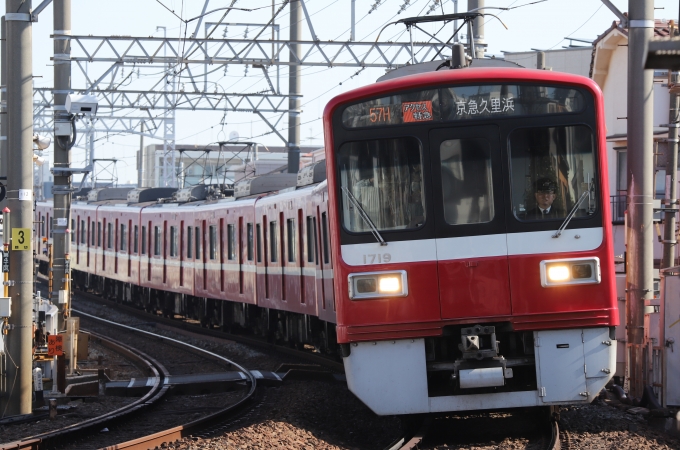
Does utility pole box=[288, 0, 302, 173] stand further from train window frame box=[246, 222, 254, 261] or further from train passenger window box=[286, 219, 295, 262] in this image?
train passenger window box=[286, 219, 295, 262]

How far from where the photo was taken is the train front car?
7.45 meters

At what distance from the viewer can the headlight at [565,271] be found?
7.44m

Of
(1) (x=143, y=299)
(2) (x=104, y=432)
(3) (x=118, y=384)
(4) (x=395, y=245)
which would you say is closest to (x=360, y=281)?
(4) (x=395, y=245)

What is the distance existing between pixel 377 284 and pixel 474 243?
739 mm

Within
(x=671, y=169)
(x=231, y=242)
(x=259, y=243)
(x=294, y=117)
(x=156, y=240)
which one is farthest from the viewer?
(x=156, y=240)

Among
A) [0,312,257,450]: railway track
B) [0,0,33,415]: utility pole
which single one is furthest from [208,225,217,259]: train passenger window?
[0,0,33,415]: utility pole

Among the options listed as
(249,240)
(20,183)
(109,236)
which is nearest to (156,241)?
(109,236)

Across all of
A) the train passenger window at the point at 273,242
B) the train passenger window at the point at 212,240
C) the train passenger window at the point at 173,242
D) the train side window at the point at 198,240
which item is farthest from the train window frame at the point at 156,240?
the train passenger window at the point at 273,242

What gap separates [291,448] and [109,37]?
531 inches

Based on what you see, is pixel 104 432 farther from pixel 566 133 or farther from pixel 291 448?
pixel 566 133

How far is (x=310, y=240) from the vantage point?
1336 cm

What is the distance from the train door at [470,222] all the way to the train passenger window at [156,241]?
16.5 meters

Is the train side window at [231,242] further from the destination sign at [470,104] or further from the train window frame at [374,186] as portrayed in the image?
the destination sign at [470,104]

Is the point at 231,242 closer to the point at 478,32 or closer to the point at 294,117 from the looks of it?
the point at 294,117
